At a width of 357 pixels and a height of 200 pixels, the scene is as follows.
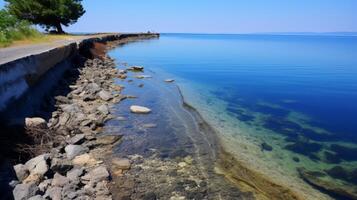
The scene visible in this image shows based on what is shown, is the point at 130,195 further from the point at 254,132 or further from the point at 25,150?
the point at 254,132

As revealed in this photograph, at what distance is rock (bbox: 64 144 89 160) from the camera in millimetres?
8239

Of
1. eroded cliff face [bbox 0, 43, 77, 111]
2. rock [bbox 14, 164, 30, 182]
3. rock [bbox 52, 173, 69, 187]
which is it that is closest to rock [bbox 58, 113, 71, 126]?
eroded cliff face [bbox 0, 43, 77, 111]

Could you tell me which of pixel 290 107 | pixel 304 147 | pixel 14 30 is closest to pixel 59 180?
pixel 304 147

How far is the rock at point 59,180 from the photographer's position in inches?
252

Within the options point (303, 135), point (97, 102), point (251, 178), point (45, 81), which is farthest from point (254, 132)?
point (45, 81)

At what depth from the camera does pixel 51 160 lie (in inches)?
287

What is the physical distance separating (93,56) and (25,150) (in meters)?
23.7

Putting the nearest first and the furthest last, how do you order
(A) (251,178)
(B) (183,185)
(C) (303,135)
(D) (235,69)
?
1. (B) (183,185)
2. (A) (251,178)
3. (C) (303,135)
4. (D) (235,69)

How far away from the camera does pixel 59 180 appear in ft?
21.4

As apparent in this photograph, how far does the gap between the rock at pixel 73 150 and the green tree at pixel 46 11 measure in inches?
1617

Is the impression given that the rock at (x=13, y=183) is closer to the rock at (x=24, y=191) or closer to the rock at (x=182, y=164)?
the rock at (x=24, y=191)

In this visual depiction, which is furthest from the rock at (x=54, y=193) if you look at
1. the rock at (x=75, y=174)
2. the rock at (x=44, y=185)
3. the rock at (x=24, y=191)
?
the rock at (x=75, y=174)

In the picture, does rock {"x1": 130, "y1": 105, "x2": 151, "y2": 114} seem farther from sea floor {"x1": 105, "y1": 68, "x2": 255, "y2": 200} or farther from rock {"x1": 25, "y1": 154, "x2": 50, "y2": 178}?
rock {"x1": 25, "y1": 154, "x2": 50, "y2": 178}

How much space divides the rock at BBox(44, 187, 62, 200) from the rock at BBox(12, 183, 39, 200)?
0.76ft
